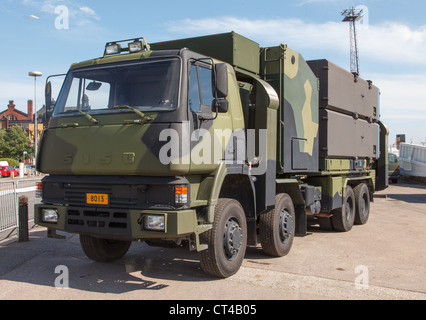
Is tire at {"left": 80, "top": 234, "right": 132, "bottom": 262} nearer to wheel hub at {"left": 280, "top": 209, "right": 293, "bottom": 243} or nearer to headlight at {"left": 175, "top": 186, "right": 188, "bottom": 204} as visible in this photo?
headlight at {"left": 175, "top": 186, "right": 188, "bottom": 204}

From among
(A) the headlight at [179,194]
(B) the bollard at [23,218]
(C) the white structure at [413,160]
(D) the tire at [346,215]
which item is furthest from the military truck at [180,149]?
(C) the white structure at [413,160]

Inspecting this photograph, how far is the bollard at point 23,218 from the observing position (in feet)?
25.7

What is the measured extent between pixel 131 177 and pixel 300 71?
393 cm

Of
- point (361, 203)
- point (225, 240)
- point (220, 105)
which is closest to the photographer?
point (220, 105)

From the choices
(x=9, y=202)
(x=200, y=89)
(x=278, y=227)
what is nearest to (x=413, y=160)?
(x=278, y=227)

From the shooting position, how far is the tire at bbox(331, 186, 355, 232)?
9.72m

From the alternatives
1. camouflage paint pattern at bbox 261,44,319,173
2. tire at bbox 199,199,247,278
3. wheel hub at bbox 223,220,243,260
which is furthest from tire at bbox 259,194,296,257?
wheel hub at bbox 223,220,243,260

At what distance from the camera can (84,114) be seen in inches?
215

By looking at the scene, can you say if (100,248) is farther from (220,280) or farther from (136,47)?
(136,47)

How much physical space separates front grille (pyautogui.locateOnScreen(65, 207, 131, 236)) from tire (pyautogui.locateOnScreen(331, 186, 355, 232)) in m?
5.98

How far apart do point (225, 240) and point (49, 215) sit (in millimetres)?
2288

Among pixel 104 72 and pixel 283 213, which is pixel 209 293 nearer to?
pixel 283 213

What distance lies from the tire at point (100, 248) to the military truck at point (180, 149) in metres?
0.02

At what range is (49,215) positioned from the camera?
5633 millimetres
